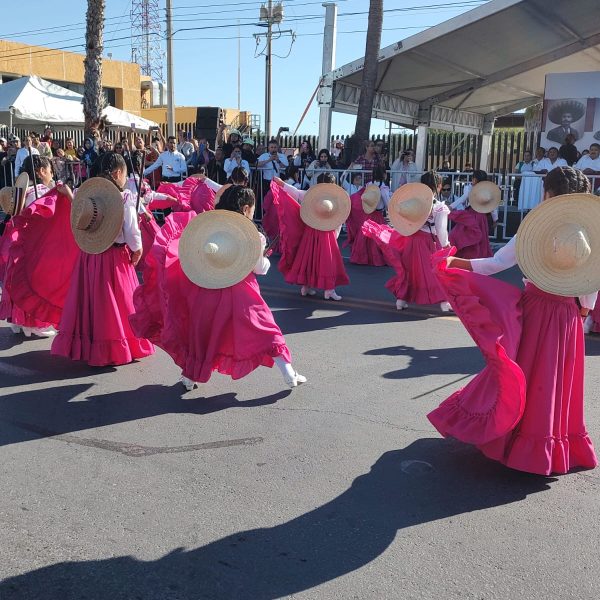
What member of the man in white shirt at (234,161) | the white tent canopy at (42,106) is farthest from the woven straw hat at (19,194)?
the white tent canopy at (42,106)

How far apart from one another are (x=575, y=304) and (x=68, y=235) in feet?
14.6

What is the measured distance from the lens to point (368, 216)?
12219 mm

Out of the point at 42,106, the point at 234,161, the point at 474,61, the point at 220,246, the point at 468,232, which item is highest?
the point at 474,61

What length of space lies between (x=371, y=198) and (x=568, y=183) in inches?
299

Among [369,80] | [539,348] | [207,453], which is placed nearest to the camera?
[539,348]

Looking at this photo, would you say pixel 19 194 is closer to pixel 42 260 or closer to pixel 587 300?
pixel 42 260

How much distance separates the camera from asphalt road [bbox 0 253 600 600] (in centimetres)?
299

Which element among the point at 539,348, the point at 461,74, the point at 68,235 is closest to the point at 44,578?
the point at 539,348

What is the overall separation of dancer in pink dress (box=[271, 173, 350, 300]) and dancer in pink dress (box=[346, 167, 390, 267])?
2.41 m

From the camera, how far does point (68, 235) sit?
6445 mm

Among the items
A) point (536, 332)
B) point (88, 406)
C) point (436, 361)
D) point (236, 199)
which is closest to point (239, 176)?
point (236, 199)

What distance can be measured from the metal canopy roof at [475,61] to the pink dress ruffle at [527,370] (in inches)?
496

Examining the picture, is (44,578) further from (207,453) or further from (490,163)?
(490,163)

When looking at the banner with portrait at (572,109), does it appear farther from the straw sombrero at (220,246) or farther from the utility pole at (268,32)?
the utility pole at (268,32)
